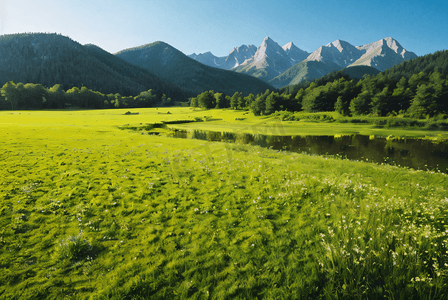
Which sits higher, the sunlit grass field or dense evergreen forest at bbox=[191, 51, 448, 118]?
dense evergreen forest at bbox=[191, 51, 448, 118]

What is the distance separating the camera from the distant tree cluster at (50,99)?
11962 centimetres

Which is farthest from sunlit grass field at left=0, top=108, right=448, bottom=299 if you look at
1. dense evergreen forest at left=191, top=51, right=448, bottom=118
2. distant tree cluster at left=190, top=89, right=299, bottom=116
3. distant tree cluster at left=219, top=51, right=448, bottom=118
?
distant tree cluster at left=190, top=89, right=299, bottom=116

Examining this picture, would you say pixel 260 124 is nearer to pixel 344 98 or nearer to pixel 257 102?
pixel 257 102

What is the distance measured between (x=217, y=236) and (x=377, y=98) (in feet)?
360

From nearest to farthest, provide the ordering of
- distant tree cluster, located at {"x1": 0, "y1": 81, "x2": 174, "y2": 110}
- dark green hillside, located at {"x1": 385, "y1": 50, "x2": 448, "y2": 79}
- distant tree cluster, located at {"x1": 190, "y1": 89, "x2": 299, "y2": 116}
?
1. distant tree cluster, located at {"x1": 190, "y1": 89, "x2": 299, "y2": 116}
2. distant tree cluster, located at {"x1": 0, "y1": 81, "x2": 174, "y2": 110}
3. dark green hillside, located at {"x1": 385, "y1": 50, "x2": 448, "y2": 79}

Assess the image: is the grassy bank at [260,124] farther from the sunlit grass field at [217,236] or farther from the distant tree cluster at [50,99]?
the distant tree cluster at [50,99]

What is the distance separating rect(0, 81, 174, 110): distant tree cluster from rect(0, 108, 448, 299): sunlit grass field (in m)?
167

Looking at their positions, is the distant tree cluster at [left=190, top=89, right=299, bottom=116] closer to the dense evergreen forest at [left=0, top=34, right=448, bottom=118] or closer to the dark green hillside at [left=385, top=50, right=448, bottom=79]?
the dense evergreen forest at [left=0, top=34, right=448, bottom=118]

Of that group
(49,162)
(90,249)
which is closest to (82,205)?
(90,249)

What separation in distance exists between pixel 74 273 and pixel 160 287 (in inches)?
108

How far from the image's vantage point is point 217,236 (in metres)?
7.39

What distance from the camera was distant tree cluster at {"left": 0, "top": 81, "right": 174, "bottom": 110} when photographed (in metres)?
120

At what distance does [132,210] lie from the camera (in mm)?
9008

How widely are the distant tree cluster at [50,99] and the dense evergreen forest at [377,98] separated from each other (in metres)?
81.7
